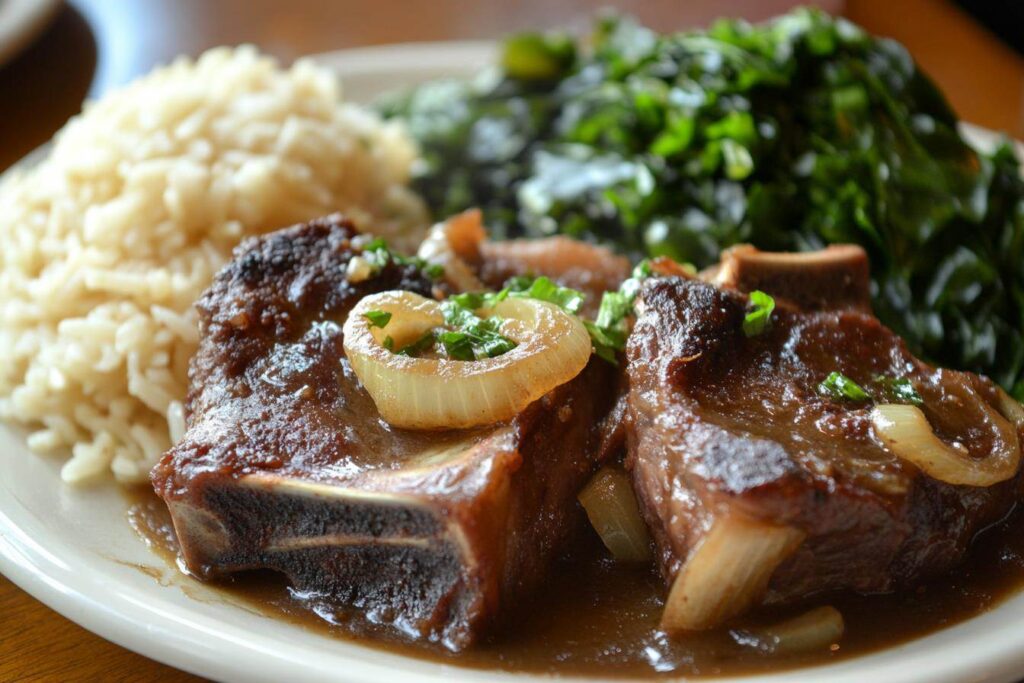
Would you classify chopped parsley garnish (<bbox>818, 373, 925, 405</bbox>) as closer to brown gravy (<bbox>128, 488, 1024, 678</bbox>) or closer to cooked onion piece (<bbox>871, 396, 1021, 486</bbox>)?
cooked onion piece (<bbox>871, 396, 1021, 486</bbox>)

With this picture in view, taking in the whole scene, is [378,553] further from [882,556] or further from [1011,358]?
[1011,358]

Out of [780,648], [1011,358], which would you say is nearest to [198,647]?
[780,648]

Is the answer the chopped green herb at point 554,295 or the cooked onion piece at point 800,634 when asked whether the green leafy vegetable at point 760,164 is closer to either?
the chopped green herb at point 554,295

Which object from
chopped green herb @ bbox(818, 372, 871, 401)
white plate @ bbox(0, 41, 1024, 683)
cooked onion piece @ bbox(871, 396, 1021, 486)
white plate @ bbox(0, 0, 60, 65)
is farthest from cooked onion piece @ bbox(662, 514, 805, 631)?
white plate @ bbox(0, 0, 60, 65)

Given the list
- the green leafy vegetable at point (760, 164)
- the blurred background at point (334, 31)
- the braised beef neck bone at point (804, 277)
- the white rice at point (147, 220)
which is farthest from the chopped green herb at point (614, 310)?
the blurred background at point (334, 31)

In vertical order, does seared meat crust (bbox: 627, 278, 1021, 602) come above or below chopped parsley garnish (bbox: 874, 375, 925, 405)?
below

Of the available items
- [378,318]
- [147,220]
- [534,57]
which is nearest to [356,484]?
[378,318]

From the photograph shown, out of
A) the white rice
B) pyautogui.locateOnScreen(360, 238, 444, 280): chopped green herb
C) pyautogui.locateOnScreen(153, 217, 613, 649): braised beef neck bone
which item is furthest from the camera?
the white rice
